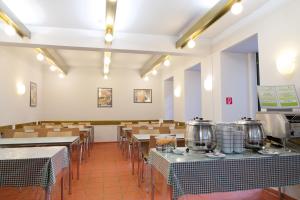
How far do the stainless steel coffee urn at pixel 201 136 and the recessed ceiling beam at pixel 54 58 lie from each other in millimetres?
4427

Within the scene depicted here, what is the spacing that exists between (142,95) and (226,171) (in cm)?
739

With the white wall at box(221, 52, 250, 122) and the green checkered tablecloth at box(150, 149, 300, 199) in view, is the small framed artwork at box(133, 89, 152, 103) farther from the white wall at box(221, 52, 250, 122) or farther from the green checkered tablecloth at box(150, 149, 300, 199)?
the green checkered tablecloth at box(150, 149, 300, 199)

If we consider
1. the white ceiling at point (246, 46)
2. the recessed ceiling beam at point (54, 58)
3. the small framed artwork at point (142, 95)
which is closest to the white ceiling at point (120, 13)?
the white ceiling at point (246, 46)

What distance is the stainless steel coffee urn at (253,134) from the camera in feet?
6.93

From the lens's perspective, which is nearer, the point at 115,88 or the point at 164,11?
the point at 164,11

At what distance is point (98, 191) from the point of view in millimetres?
3256

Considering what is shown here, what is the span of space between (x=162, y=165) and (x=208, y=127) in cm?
52

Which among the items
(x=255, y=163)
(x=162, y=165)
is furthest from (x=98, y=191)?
(x=255, y=163)

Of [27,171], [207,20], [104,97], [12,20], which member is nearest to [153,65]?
[104,97]

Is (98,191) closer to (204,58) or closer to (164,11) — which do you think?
(164,11)

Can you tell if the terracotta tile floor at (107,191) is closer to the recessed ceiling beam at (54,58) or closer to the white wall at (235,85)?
the white wall at (235,85)

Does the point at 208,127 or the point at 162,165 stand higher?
the point at 208,127

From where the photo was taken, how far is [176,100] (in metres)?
7.43

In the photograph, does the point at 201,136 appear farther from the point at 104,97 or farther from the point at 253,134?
the point at 104,97
